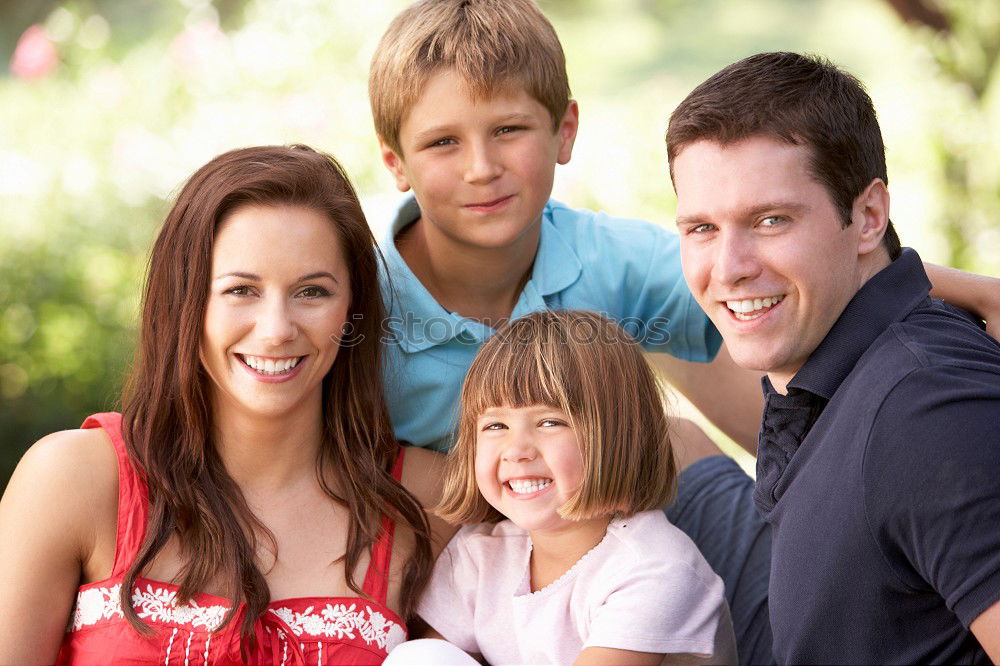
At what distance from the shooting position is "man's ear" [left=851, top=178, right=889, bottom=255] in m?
2.09

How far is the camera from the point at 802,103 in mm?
2068

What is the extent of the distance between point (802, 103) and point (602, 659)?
1157 millimetres

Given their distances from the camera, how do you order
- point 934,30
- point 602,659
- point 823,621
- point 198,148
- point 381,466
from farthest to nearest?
point 934,30 → point 198,148 → point 381,466 → point 602,659 → point 823,621

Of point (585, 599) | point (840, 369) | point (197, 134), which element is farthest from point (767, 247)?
point (197, 134)

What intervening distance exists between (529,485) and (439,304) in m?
0.73

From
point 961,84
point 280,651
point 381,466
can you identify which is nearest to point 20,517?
point 280,651

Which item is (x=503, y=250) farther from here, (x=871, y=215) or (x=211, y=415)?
(x=871, y=215)

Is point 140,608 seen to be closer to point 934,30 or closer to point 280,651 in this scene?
point 280,651

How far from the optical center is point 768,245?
6.81ft

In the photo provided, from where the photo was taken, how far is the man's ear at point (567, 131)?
3.11 metres

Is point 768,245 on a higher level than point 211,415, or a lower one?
higher

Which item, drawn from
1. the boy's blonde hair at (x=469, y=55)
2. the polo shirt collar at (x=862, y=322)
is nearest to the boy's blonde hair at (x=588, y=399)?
the polo shirt collar at (x=862, y=322)

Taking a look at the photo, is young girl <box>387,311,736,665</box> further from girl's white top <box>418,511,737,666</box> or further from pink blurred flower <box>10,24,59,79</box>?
pink blurred flower <box>10,24,59,79</box>

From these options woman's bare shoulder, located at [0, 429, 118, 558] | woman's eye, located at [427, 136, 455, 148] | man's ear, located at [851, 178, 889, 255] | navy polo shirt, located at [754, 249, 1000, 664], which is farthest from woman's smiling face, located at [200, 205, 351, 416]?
man's ear, located at [851, 178, 889, 255]
